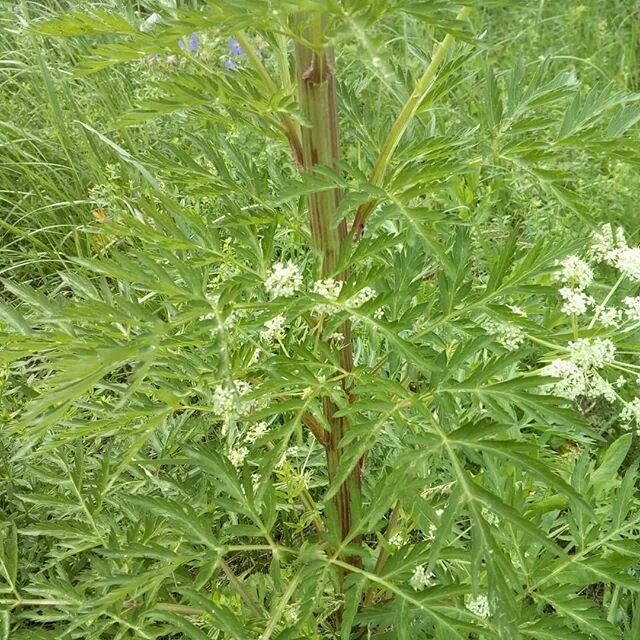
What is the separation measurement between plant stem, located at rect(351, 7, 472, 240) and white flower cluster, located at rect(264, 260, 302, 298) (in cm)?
10

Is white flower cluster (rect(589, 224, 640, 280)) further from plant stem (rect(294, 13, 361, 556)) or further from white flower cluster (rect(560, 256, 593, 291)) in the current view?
plant stem (rect(294, 13, 361, 556))

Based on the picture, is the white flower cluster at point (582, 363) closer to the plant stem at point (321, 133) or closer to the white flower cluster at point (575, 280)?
the white flower cluster at point (575, 280)

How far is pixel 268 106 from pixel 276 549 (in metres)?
0.69

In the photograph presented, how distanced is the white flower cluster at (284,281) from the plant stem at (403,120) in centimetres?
10

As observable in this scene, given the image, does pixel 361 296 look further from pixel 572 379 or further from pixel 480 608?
pixel 480 608

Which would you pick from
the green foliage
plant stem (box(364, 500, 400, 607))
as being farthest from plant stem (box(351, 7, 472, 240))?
plant stem (box(364, 500, 400, 607))

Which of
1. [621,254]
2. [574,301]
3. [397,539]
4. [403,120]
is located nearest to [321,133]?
[403,120]

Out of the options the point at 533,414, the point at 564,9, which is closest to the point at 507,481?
the point at 533,414

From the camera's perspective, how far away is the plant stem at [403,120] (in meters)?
0.89

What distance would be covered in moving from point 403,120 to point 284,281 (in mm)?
265

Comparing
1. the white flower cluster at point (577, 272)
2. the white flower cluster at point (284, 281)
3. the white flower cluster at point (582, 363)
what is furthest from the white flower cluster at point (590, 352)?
the white flower cluster at point (284, 281)

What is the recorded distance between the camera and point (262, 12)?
2.17 ft

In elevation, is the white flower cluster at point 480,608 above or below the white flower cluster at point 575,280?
below

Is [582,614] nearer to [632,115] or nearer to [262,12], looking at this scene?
[632,115]
